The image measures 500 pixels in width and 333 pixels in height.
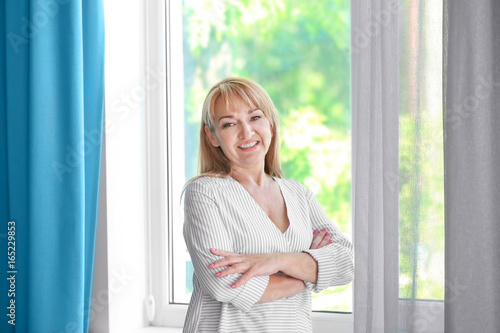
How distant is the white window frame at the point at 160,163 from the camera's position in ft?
7.86

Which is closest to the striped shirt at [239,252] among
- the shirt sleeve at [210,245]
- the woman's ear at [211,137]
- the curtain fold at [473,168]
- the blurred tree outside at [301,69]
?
the shirt sleeve at [210,245]

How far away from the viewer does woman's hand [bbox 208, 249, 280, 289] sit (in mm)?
1354

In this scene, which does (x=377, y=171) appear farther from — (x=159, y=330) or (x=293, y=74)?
(x=159, y=330)

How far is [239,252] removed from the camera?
1.45 meters

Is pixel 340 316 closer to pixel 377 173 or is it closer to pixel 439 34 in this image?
pixel 377 173

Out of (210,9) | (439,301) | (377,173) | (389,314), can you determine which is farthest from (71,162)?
(439,301)

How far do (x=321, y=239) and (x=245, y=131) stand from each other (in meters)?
0.38

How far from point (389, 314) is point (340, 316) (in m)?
0.36

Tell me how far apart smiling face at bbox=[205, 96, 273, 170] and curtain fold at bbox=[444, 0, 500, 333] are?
0.62 meters

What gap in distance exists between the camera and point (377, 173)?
1.80m

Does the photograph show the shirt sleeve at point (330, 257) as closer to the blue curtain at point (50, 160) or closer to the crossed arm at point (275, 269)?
the crossed arm at point (275, 269)

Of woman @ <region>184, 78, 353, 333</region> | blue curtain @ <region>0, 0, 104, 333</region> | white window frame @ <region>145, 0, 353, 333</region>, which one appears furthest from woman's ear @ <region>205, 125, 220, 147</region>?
white window frame @ <region>145, 0, 353, 333</region>

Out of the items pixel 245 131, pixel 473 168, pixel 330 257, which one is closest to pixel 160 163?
pixel 245 131

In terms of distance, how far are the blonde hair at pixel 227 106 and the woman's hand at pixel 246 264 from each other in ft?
0.83
